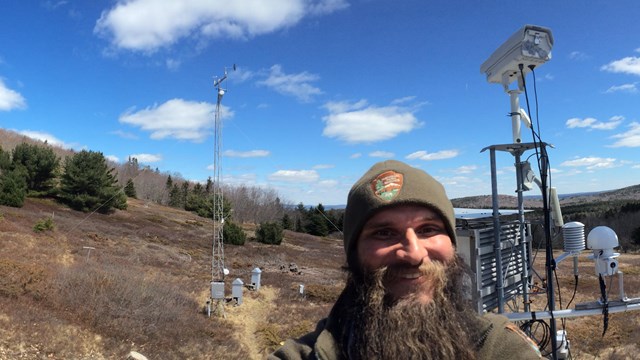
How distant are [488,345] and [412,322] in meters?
0.22

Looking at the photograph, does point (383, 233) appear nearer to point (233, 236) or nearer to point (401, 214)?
point (401, 214)

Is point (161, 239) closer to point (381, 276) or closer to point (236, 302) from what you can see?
point (236, 302)

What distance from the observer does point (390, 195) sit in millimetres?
1427

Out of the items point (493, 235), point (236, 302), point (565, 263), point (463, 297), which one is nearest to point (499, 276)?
point (493, 235)

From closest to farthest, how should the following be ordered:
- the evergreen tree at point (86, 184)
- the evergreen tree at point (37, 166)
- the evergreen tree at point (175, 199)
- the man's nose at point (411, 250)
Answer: the man's nose at point (411, 250), the evergreen tree at point (86, 184), the evergreen tree at point (37, 166), the evergreen tree at point (175, 199)

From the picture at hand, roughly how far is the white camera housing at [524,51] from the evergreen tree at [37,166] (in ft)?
123

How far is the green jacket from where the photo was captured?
4.12 ft

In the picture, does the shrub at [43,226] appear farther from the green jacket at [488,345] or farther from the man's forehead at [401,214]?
the man's forehead at [401,214]

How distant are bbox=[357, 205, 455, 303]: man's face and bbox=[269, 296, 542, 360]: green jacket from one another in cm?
20

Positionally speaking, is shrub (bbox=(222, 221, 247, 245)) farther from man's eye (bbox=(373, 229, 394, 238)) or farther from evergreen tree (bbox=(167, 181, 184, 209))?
evergreen tree (bbox=(167, 181, 184, 209))

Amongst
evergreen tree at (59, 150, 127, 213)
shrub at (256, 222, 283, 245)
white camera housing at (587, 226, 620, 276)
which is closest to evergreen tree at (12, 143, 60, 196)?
evergreen tree at (59, 150, 127, 213)

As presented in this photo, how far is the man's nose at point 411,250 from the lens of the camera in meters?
1.37

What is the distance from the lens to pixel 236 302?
581 inches

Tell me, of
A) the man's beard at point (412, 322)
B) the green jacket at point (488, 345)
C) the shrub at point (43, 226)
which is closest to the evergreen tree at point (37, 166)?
the shrub at point (43, 226)
